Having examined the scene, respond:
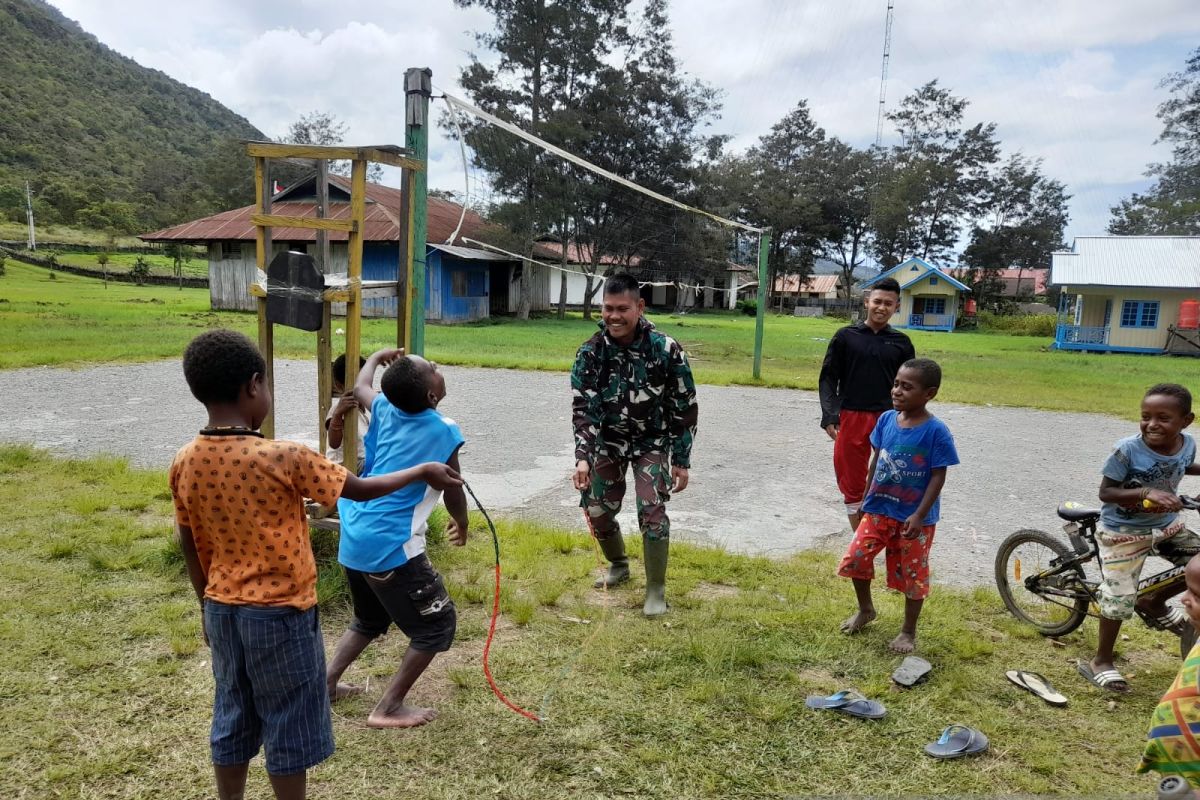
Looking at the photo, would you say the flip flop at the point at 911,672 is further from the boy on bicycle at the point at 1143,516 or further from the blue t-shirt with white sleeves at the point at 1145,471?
the blue t-shirt with white sleeves at the point at 1145,471

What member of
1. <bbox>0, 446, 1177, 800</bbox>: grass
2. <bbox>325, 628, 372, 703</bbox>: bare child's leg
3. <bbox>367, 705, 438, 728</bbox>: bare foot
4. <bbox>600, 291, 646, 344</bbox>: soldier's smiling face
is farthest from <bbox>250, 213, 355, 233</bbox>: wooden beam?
<bbox>367, 705, 438, 728</bbox>: bare foot

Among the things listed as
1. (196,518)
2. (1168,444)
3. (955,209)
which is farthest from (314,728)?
(955,209)

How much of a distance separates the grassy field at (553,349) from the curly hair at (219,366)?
12.1 meters

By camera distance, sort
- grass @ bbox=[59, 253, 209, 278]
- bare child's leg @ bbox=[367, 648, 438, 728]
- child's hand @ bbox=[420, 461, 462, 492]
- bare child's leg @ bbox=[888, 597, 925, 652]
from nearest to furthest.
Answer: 1. child's hand @ bbox=[420, 461, 462, 492]
2. bare child's leg @ bbox=[367, 648, 438, 728]
3. bare child's leg @ bbox=[888, 597, 925, 652]
4. grass @ bbox=[59, 253, 209, 278]

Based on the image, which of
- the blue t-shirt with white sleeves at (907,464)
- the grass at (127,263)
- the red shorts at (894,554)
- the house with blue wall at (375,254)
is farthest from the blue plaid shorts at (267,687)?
the grass at (127,263)

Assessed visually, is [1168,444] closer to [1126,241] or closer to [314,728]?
[314,728]

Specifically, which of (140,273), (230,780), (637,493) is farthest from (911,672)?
(140,273)

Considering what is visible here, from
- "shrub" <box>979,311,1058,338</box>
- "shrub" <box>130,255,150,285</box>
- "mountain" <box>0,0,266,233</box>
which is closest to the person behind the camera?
"shrub" <box>979,311,1058,338</box>

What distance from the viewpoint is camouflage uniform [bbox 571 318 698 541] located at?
4016 mm

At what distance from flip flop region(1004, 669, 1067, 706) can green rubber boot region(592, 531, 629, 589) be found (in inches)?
80.7

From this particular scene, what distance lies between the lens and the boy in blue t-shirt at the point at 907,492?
3.54 metres

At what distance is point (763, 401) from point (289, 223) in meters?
9.16

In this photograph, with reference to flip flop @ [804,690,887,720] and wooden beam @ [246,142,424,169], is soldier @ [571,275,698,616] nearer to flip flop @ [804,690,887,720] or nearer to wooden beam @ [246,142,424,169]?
flip flop @ [804,690,887,720]

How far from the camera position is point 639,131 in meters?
32.1
